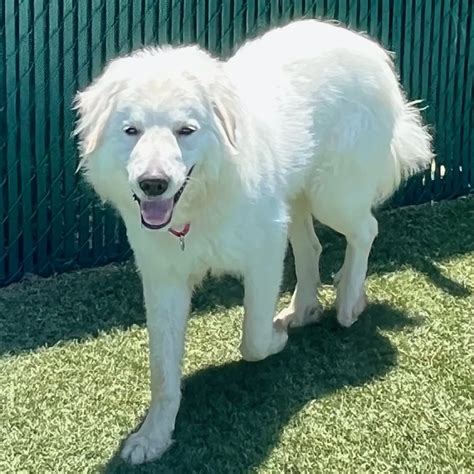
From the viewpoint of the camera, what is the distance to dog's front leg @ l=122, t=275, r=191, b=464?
171 inches

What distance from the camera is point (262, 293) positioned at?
14.7ft

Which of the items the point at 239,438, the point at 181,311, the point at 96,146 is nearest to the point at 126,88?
the point at 96,146

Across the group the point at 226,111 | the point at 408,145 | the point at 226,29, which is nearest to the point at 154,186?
the point at 226,111

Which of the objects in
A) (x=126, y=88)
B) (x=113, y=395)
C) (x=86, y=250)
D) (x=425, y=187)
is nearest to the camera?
(x=126, y=88)

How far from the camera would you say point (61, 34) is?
5715 millimetres

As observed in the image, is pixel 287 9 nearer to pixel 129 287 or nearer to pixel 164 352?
pixel 129 287

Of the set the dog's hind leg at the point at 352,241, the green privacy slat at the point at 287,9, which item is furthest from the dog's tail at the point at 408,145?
the green privacy slat at the point at 287,9

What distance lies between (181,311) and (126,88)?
3.41 feet

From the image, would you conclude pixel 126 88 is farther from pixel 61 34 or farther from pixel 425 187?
pixel 425 187

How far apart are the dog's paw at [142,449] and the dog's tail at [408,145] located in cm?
192

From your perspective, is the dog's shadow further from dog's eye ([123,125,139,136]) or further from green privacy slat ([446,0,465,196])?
green privacy slat ([446,0,465,196])

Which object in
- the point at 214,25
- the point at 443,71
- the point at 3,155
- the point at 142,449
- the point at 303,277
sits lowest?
the point at 142,449

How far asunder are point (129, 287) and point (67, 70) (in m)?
1.20

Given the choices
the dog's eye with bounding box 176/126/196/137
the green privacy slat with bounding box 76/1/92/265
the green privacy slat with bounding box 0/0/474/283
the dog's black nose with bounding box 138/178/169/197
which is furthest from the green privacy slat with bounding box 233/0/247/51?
the dog's black nose with bounding box 138/178/169/197
